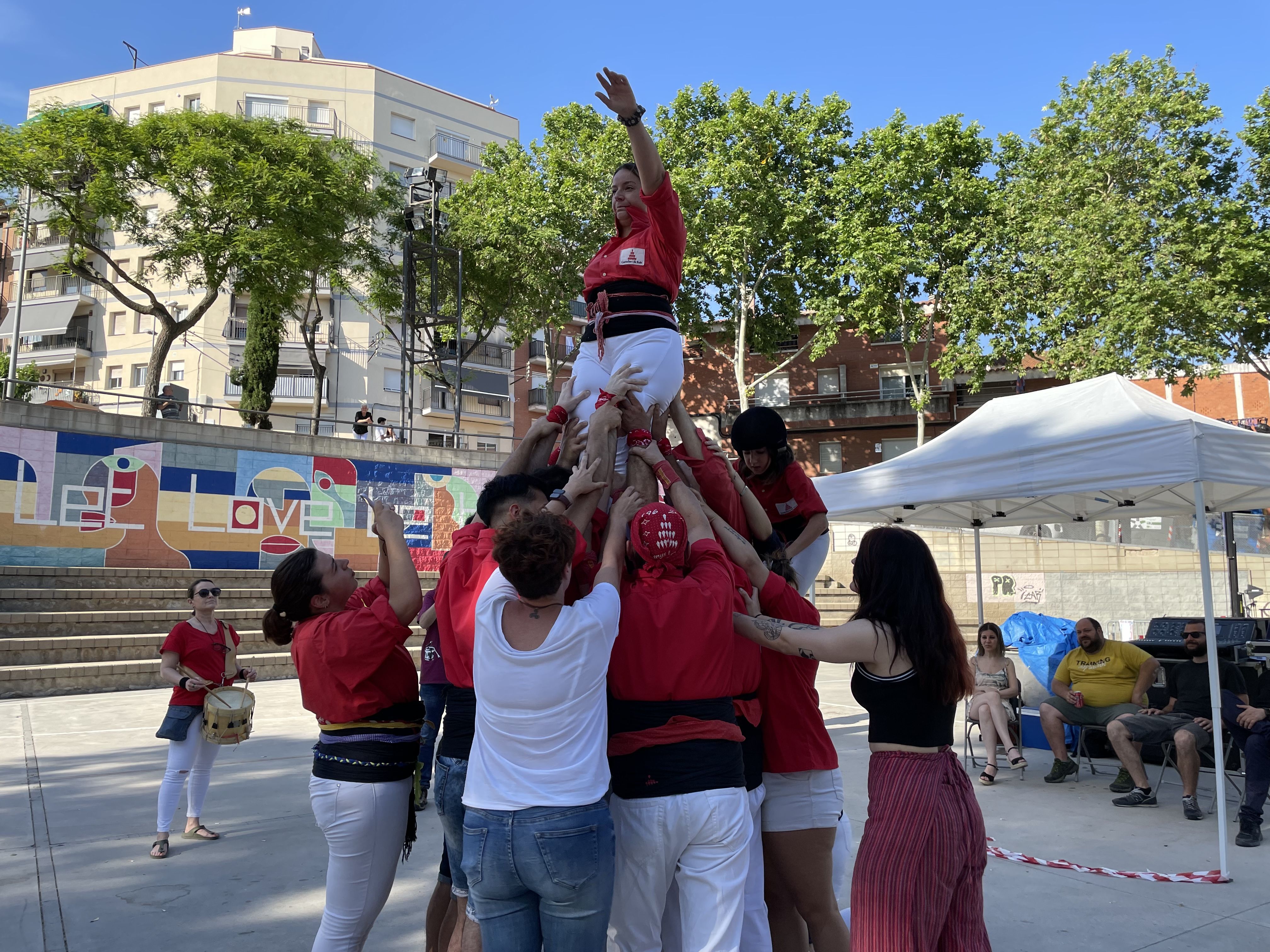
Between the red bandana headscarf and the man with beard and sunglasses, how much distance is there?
5.98 m

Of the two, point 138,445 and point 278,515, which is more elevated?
point 138,445

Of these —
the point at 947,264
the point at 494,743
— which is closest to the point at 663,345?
the point at 494,743

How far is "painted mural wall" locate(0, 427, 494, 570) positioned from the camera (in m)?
17.5

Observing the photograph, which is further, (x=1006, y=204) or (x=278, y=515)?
(x=1006, y=204)

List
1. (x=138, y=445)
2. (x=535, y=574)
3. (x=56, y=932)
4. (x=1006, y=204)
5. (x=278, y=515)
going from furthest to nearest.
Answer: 1. (x=1006, y=204)
2. (x=278, y=515)
3. (x=138, y=445)
4. (x=56, y=932)
5. (x=535, y=574)

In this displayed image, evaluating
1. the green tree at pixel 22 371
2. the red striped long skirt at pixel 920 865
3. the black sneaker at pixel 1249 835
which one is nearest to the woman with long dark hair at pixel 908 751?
the red striped long skirt at pixel 920 865

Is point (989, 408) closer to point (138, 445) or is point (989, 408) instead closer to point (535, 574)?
point (535, 574)

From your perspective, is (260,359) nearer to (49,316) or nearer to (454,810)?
(49,316)

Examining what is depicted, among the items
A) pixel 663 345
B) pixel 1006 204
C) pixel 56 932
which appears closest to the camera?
pixel 663 345

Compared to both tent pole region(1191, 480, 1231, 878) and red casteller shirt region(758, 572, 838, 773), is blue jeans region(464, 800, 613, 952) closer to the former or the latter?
red casteller shirt region(758, 572, 838, 773)

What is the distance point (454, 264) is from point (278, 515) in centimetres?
1163

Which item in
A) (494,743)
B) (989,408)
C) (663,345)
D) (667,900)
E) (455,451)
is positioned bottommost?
(667,900)

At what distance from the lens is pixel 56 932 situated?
14.5 ft

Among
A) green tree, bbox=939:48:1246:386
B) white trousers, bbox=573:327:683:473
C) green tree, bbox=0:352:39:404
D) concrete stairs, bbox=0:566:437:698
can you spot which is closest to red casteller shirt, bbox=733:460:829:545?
white trousers, bbox=573:327:683:473
